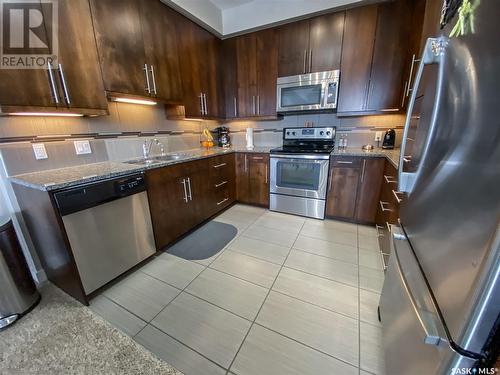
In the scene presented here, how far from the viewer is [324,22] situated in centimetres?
241

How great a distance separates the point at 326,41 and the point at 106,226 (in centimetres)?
298

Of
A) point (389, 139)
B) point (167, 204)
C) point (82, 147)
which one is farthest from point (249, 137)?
point (82, 147)

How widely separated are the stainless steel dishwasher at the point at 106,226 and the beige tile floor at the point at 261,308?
20 centimetres

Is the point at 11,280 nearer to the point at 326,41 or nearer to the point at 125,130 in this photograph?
the point at 125,130

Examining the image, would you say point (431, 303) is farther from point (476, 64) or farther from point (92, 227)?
point (92, 227)

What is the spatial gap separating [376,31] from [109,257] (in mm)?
3386

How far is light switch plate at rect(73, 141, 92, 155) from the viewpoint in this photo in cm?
179

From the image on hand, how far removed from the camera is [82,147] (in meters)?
1.82

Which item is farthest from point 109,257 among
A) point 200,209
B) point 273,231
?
point 273,231

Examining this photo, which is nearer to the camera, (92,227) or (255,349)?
(255,349)

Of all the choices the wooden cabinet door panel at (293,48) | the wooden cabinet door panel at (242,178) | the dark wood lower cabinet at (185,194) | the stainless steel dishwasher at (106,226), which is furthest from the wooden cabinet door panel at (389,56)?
the stainless steel dishwasher at (106,226)

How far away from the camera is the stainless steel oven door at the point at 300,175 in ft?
8.27

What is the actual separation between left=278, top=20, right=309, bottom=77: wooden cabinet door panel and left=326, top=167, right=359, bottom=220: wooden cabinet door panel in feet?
4.56

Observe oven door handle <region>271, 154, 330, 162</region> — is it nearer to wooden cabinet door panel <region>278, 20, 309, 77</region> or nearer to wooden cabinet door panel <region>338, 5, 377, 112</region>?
wooden cabinet door panel <region>338, 5, 377, 112</region>
